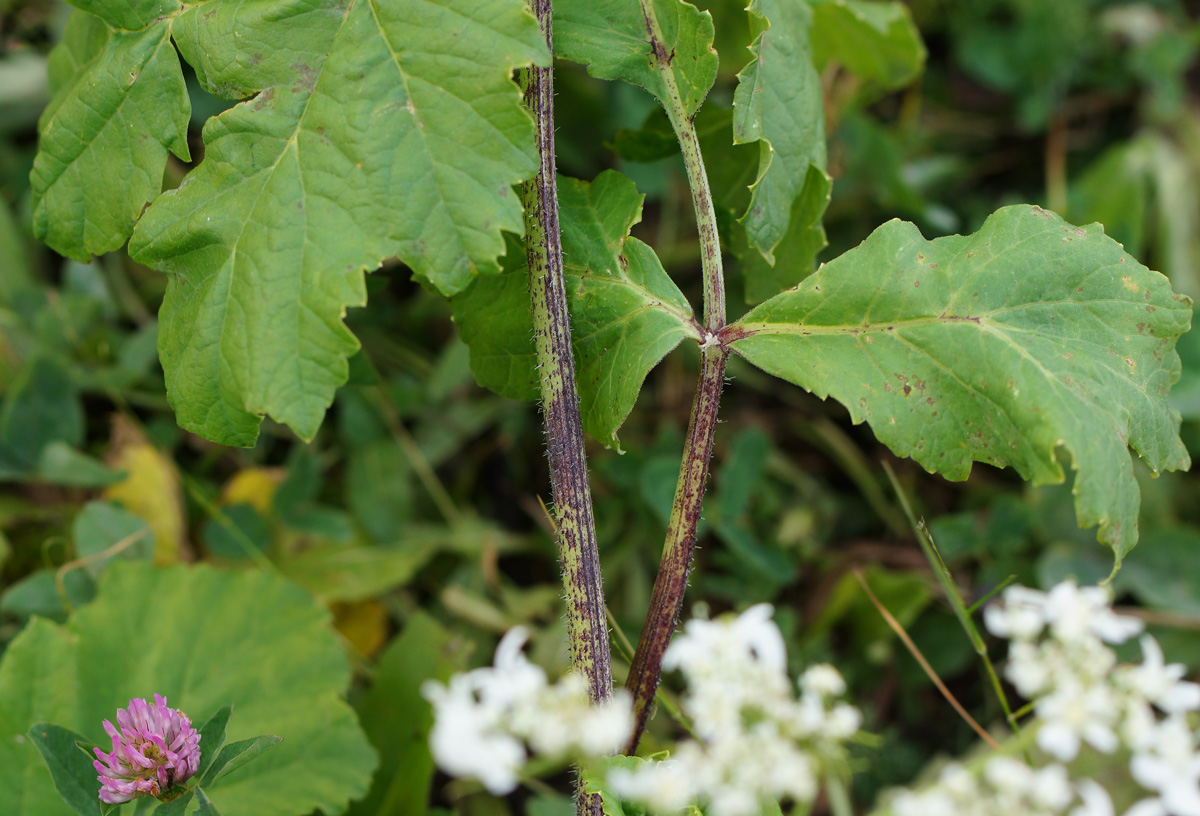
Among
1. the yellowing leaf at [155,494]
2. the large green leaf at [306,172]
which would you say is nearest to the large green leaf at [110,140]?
the large green leaf at [306,172]

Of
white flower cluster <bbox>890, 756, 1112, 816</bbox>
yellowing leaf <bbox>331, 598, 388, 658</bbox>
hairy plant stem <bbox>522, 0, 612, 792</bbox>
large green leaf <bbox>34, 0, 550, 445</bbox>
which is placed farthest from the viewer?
yellowing leaf <bbox>331, 598, 388, 658</bbox>

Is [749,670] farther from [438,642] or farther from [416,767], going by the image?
[438,642]

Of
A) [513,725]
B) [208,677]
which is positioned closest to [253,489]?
[208,677]

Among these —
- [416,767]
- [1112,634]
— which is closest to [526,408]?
[416,767]

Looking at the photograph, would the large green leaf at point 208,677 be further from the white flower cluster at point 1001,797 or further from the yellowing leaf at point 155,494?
the white flower cluster at point 1001,797

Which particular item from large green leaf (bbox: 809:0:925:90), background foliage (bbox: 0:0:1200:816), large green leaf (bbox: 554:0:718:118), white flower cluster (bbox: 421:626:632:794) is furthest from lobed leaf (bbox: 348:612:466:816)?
large green leaf (bbox: 809:0:925:90)

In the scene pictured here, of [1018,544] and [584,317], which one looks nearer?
[584,317]

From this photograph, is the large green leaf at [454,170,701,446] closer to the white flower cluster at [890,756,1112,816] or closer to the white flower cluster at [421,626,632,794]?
the white flower cluster at [421,626,632,794]
